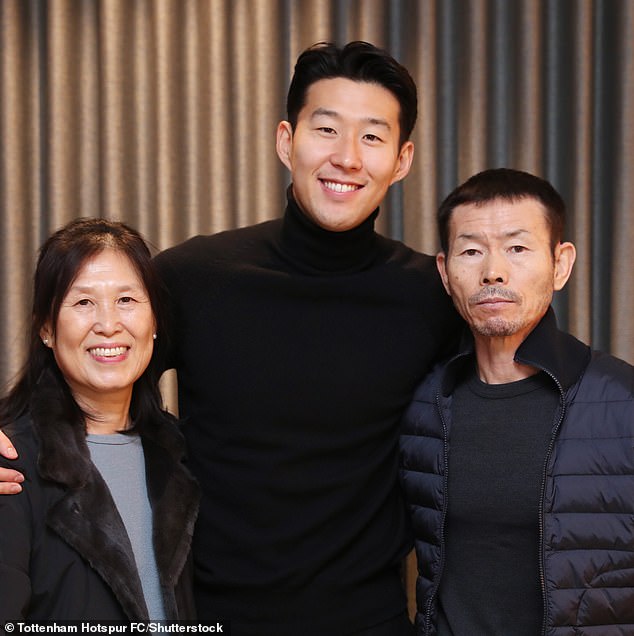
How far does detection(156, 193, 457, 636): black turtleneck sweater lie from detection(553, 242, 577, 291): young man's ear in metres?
0.29

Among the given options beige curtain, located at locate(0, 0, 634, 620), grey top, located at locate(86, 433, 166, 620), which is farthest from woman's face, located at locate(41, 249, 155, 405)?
beige curtain, located at locate(0, 0, 634, 620)

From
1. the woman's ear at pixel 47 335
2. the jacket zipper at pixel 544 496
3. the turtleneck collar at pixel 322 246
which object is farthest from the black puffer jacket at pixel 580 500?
the woman's ear at pixel 47 335

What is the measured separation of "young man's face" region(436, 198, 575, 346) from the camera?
1.81 metres

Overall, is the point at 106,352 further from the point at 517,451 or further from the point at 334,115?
the point at 517,451

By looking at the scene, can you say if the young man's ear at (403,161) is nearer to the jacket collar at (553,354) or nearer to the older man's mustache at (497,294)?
the older man's mustache at (497,294)

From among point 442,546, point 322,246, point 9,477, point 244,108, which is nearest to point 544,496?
point 442,546

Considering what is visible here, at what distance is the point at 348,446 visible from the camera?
190 cm

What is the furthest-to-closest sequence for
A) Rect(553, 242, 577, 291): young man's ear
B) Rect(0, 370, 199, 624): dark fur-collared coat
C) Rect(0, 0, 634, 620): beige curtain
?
Rect(0, 0, 634, 620): beige curtain < Rect(553, 242, 577, 291): young man's ear < Rect(0, 370, 199, 624): dark fur-collared coat

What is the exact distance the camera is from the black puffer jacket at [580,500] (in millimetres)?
1651

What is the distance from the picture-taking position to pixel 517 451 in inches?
69.5

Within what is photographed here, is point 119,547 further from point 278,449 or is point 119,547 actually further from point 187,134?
point 187,134

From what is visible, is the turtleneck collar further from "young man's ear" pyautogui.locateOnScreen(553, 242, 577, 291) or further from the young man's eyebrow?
"young man's ear" pyautogui.locateOnScreen(553, 242, 577, 291)

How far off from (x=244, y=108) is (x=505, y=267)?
1231mm

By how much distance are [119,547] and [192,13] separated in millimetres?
1806
